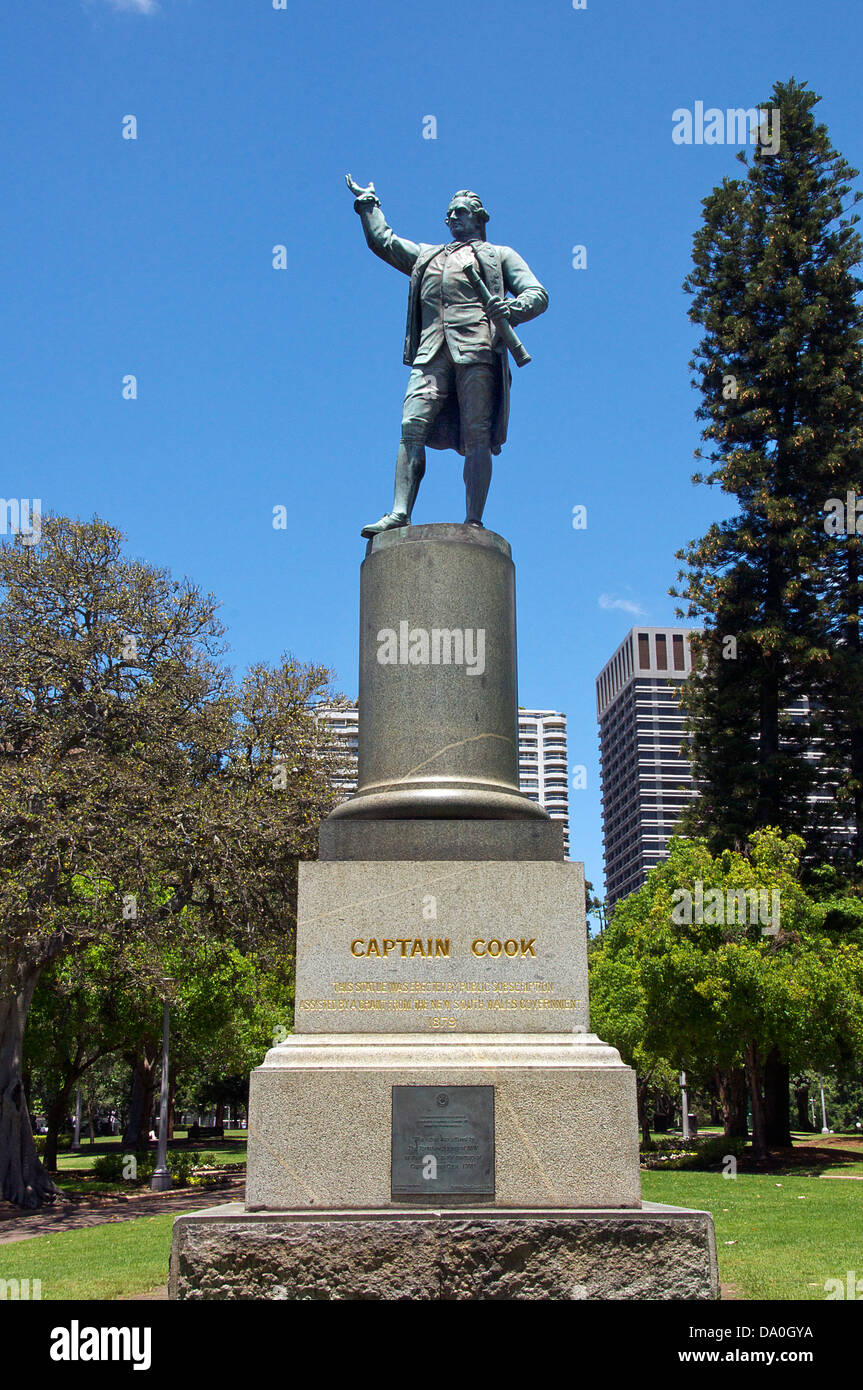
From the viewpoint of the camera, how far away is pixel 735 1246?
12531mm

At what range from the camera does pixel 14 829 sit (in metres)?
21.4

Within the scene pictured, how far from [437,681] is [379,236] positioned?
15.0 feet

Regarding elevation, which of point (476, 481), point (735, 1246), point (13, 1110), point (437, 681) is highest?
point (476, 481)

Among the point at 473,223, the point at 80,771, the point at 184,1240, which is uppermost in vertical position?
the point at 473,223

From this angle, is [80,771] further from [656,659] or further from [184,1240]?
[656,659]

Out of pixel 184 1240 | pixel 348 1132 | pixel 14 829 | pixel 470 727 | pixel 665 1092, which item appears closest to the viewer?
pixel 184 1240

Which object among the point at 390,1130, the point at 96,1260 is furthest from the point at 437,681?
the point at 96,1260

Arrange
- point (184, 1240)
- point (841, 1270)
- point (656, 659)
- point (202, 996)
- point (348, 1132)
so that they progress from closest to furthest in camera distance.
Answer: point (184, 1240) < point (348, 1132) < point (841, 1270) < point (202, 996) < point (656, 659)

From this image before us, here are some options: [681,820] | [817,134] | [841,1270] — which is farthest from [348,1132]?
[817,134]

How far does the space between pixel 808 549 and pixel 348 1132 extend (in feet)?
104

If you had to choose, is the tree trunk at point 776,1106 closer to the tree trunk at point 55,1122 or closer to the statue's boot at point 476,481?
the tree trunk at point 55,1122

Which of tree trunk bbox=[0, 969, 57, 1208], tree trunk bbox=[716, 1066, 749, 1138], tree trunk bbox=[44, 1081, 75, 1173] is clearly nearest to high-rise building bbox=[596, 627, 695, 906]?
tree trunk bbox=[716, 1066, 749, 1138]

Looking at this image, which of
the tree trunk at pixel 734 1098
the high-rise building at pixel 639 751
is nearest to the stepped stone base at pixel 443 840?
the tree trunk at pixel 734 1098

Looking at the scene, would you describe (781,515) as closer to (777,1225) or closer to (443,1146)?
(777,1225)
